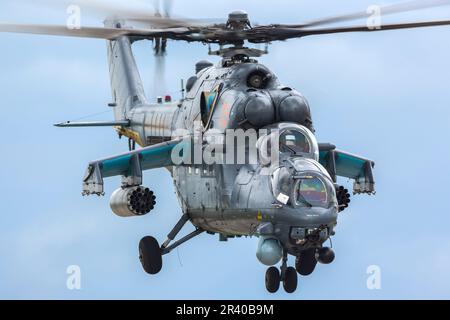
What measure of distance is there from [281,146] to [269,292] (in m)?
3.35

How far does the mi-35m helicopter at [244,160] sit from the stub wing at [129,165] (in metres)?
0.02

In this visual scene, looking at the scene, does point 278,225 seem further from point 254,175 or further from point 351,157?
point 351,157

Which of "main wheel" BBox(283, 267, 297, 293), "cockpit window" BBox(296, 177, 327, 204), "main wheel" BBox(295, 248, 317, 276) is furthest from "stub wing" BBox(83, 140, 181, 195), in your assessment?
"cockpit window" BBox(296, 177, 327, 204)

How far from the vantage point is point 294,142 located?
29.6 m

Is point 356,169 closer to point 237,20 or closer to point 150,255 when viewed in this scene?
point 237,20

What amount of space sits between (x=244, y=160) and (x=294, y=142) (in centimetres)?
133

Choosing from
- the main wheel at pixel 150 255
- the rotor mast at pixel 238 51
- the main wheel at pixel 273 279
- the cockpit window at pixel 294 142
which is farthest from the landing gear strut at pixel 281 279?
the rotor mast at pixel 238 51

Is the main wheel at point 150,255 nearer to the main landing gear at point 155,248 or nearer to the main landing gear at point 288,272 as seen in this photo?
the main landing gear at point 155,248

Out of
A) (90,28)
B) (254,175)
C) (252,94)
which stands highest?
(90,28)

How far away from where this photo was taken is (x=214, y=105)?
102 feet

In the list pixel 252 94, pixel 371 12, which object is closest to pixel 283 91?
pixel 252 94

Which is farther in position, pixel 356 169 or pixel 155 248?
pixel 356 169

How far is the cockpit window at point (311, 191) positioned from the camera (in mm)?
28469

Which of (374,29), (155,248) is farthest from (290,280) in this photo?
(374,29)
